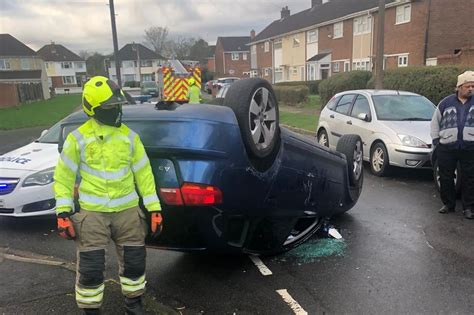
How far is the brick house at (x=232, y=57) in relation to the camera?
74625mm

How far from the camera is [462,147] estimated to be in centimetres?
552

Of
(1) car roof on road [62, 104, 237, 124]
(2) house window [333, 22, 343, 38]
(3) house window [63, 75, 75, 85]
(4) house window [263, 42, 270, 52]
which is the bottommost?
(3) house window [63, 75, 75, 85]

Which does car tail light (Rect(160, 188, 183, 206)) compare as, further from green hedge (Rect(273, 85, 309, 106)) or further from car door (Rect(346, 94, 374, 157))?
green hedge (Rect(273, 85, 309, 106))

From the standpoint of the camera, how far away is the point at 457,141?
5531 millimetres

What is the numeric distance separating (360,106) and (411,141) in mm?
1771

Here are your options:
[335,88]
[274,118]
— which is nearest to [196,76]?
[335,88]

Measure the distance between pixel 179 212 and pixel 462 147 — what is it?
3935 mm

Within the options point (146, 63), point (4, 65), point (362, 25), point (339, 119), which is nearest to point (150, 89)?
point (362, 25)

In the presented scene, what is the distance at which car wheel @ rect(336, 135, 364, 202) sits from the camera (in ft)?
17.8

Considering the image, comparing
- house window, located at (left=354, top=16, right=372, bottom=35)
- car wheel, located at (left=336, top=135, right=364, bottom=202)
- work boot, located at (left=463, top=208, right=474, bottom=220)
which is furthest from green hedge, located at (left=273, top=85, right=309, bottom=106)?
work boot, located at (left=463, top=208, right=474, bottom=220)

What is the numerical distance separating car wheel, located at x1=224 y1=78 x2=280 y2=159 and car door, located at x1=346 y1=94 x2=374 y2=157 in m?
5.33

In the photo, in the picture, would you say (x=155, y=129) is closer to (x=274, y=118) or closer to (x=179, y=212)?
(x=179, y=212)

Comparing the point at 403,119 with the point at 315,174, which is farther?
the point at 403,119

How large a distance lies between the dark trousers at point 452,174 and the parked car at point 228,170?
8.09ft
